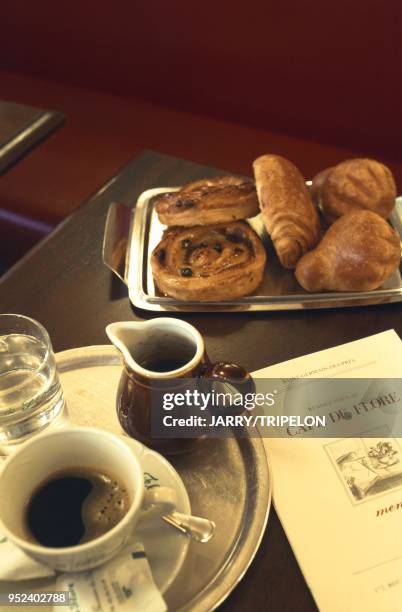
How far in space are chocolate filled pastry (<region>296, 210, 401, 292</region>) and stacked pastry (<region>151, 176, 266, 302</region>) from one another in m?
0.07

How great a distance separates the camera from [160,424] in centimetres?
57

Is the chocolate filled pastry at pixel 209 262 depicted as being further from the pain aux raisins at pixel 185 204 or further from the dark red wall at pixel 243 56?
the dark red wall at pixel 243 56

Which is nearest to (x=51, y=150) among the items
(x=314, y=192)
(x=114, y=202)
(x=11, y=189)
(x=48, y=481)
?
(x=11, y=189)

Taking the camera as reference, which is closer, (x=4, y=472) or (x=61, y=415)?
(x=4, y=472)

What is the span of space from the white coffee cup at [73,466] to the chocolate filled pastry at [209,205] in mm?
445

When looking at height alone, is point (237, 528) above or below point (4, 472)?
below

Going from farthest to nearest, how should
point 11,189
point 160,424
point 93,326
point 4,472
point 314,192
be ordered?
point 11,189 → point 314,192 → point 93,326 → point 160,424 → point 4,472

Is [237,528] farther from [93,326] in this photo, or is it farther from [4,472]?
[93,326]

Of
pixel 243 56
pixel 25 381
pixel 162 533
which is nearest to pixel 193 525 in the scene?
pixel 162 533

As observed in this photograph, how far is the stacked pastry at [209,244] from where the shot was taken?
78 centimetres

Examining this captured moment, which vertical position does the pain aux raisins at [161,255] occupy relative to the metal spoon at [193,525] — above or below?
above

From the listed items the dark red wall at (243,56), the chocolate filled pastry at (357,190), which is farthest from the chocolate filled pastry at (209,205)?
the dark red wall at (243,56)

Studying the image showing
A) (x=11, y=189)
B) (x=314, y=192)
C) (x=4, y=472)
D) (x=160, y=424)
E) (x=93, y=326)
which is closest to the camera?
(x=4, y=472)

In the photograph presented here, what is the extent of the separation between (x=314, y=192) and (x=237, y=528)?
555mm
